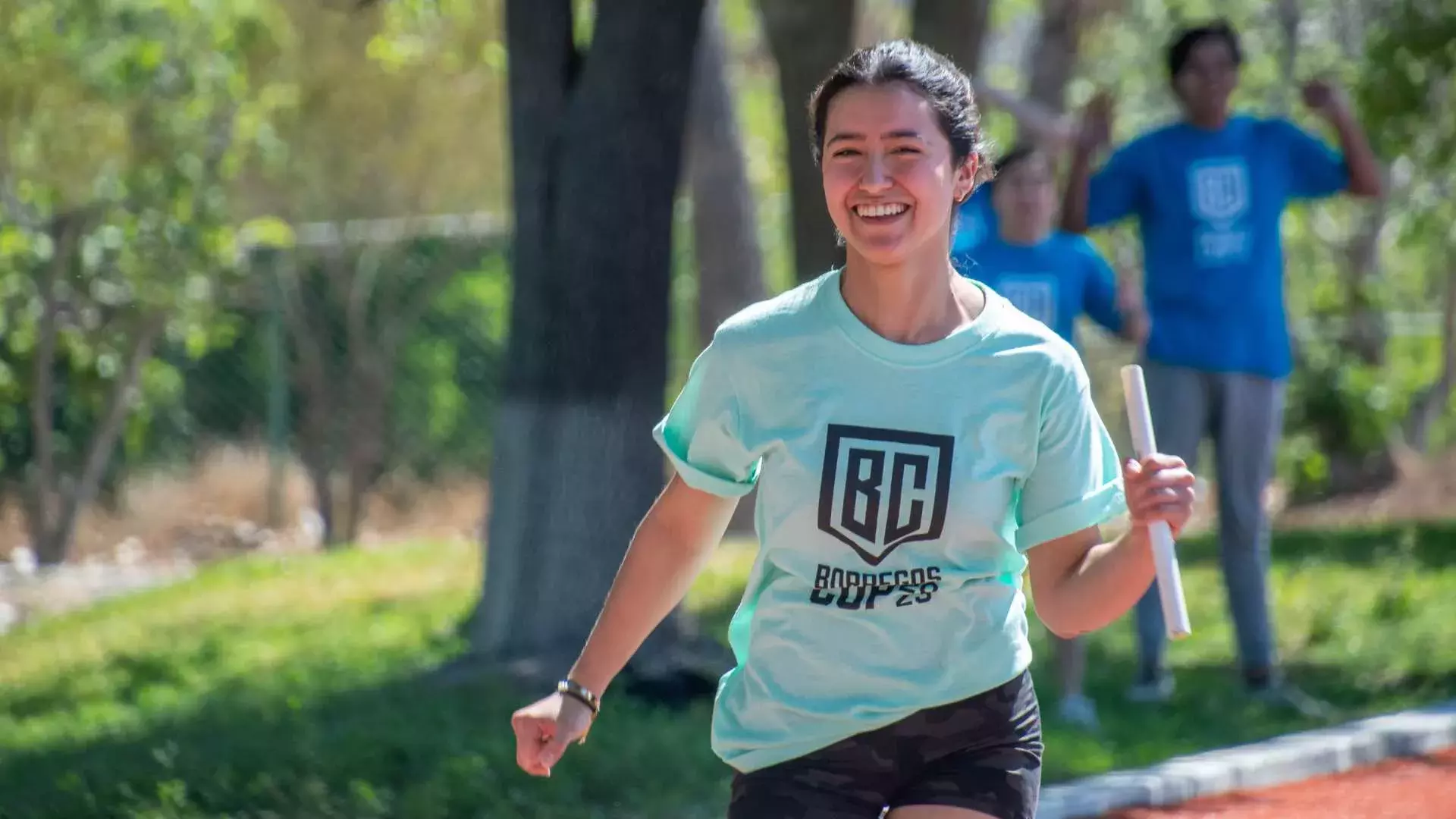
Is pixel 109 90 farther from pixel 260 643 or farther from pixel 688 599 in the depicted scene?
pixel 688 599

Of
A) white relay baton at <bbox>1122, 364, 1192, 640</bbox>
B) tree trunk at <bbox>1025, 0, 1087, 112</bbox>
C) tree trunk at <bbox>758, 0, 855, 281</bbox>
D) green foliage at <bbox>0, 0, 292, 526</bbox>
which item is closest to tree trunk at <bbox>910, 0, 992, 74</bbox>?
tree trunk at <bbox>758, 0, 855, 281</bbox>

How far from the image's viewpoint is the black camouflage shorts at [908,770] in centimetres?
332

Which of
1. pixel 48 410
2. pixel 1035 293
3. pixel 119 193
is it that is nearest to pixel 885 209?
pixel 1035 293

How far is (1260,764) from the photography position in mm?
6609

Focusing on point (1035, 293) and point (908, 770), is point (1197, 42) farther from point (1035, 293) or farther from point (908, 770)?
point (908, 770)

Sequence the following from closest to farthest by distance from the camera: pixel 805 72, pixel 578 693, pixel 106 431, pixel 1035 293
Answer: pixel 578 693, pixel 1035 293, pixel 805 72, pixel 106 431

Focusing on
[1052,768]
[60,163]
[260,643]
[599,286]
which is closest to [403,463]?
[60,163]

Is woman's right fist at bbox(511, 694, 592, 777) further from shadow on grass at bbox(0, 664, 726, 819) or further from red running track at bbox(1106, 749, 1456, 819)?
red running track at bbox(1106, 749, 1456, 819)

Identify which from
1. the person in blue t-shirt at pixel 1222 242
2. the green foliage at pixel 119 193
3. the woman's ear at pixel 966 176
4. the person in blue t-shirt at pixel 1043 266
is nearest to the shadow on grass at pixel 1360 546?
the person in blue t-shirt at pixel 1222 242

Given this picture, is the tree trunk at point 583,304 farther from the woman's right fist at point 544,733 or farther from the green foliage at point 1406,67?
the woman's right fist at point 544,733

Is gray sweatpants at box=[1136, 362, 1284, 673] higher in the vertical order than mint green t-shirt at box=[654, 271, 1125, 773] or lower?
lower

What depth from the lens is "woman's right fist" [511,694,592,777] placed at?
11.0 ft

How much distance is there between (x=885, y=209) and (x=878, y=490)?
0.43 m

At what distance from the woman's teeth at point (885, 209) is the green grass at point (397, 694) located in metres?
2.95
